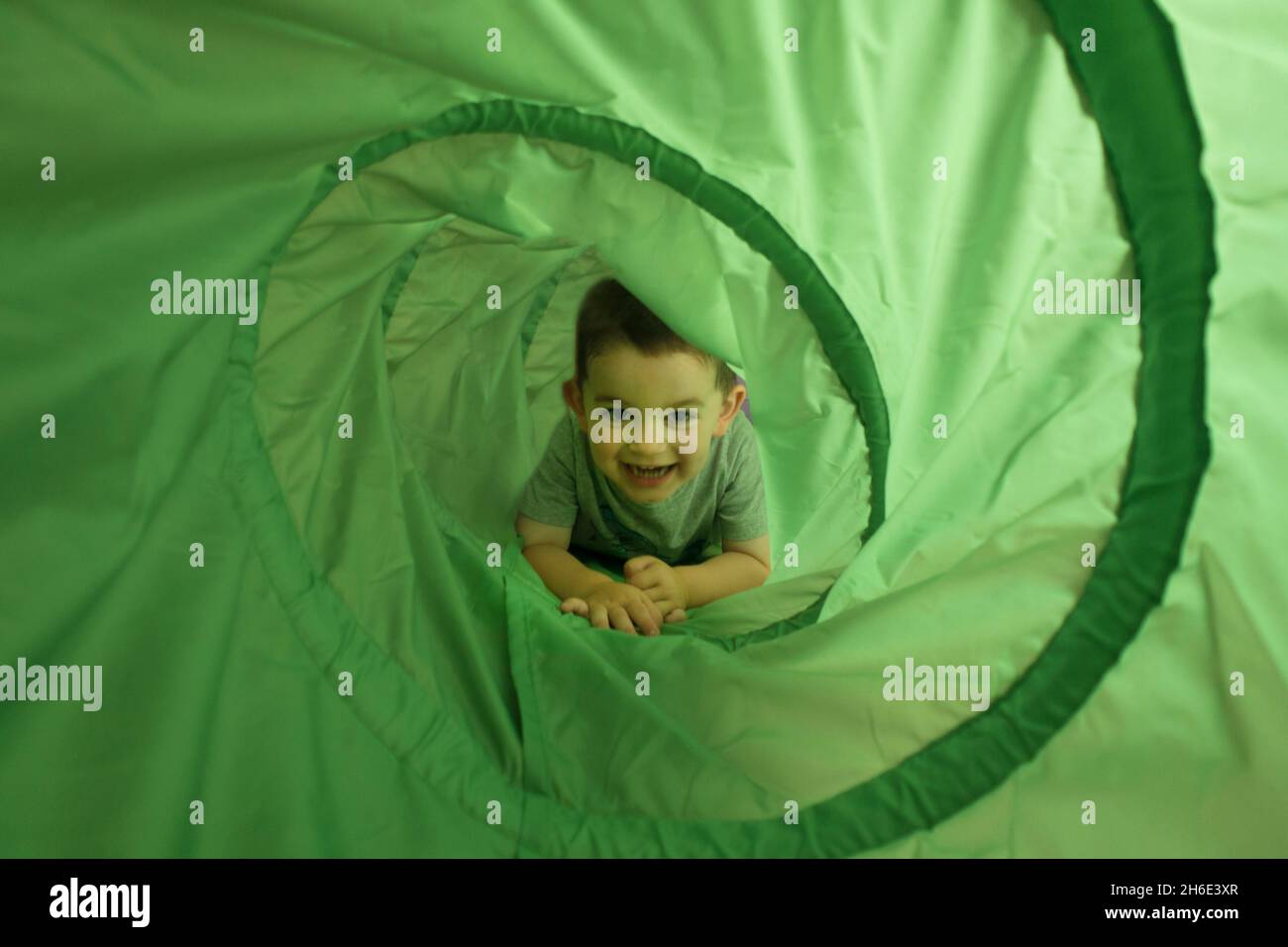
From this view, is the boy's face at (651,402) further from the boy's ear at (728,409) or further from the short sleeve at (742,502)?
the short sleeve at (742,502)

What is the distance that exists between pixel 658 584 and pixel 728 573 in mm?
197

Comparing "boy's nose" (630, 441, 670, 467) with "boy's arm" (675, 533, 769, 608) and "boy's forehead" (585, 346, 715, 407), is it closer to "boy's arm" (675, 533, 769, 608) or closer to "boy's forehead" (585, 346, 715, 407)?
"boy's forehead" (585, 346, 715, 407)

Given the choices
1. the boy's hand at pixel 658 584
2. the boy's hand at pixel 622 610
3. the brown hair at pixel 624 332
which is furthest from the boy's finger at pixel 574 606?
the brown hair at pixel 624 332

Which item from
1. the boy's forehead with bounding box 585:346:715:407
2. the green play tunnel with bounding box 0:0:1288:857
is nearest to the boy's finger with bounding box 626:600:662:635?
the green play tunnel with bounding box 0:0:1288:857

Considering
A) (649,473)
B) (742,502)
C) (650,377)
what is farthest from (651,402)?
(742,502)

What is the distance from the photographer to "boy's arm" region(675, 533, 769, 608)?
1.71m

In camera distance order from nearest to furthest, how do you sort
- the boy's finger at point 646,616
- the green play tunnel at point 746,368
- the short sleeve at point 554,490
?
the green play tunnel at point 746,368 → the boy's finger at point 646,616 → the short sleeve at point 554,490

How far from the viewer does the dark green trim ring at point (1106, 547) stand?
0.91 metres

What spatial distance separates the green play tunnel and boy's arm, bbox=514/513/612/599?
258mm

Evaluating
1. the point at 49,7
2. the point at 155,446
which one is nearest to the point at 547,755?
the point at 155,446

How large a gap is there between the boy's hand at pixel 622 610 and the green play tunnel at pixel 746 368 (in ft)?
0.30

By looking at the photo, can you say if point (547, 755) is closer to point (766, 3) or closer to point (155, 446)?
point (155, 446)
